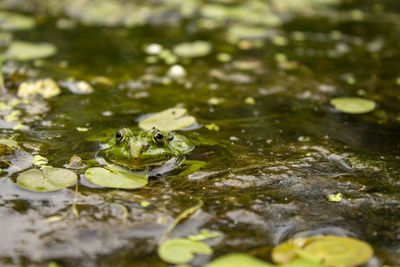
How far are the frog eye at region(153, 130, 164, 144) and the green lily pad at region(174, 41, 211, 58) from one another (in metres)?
2.32

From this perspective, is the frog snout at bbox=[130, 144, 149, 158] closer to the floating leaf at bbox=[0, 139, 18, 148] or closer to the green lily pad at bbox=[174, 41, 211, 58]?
the floating leaf at bbox=[0, 139, 18, 148]

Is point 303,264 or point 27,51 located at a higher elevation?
point 27,51

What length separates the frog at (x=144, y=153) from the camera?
2248 mm

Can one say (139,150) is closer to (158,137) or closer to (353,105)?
(158,137)

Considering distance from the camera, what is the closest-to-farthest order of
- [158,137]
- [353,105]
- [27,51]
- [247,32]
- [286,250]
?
[286,250]
[158,137]
[353,105]
[27,51]
[247,32]

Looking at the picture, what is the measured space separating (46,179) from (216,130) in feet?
4.27

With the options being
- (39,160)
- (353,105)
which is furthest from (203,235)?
(353,105)

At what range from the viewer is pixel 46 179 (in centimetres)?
209

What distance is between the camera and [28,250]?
165cm

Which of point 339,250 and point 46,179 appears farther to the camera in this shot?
point 46,179

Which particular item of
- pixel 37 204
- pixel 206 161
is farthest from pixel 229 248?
pixel 37 204

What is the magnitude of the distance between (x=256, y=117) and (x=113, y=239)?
1755mm

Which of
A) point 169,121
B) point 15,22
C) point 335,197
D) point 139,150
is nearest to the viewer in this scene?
point 335,197

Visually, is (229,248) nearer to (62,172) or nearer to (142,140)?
(142,140)
